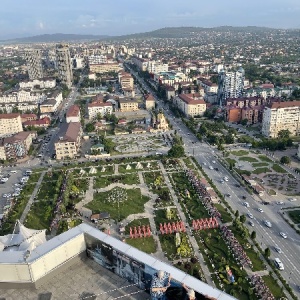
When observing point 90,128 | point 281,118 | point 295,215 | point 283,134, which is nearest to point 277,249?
point 295,215

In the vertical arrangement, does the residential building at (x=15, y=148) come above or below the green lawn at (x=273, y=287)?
above

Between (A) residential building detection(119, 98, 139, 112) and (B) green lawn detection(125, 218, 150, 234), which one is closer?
(B) green lawn detection(125, 218, 150, 234)

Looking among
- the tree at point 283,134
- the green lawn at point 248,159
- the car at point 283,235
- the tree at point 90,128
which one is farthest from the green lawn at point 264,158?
the tree at point 90,128

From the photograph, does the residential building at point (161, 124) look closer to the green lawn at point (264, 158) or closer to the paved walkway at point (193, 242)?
the green lawn at point (264, 158)

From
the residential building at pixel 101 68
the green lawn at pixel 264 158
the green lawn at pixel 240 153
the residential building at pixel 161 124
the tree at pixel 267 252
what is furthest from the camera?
the residential building at pixel 101 68

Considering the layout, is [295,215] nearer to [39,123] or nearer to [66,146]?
[66,146]

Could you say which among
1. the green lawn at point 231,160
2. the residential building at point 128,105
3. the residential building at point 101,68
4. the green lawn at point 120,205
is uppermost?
the residential building at point 101,68

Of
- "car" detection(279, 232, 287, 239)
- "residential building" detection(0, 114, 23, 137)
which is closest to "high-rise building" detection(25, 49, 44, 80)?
"residential building" detection(0, 114, 23, 137)

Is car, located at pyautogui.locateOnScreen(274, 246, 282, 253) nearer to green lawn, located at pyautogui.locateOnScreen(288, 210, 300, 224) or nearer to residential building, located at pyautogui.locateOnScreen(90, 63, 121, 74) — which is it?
green lawn, located at pyautogui.locateOnScreen(288, 210, 300, 224)
